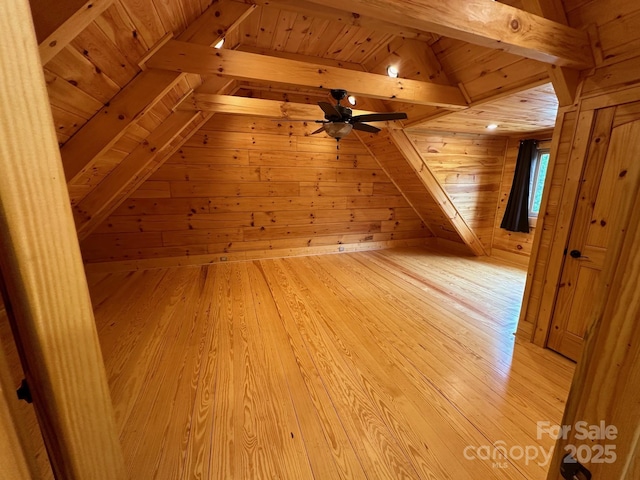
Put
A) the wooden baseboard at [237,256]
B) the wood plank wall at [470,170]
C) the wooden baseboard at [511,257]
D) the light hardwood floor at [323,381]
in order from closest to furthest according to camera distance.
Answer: the light hardwood floor at [323,381], the wooden baseboard at [237,256], the wood plank wall at [470,170], the wooden baseboard at [511,257]

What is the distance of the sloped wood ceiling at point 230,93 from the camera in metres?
1.38

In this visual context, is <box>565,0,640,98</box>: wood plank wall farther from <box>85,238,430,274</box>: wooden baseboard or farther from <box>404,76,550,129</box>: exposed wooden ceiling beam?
<box>85,238,430,274</box>: wooden baseboard

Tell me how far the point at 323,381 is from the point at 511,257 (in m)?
4.41

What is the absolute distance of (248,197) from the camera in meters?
4.23

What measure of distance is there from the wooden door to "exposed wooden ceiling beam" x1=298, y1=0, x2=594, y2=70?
463mm

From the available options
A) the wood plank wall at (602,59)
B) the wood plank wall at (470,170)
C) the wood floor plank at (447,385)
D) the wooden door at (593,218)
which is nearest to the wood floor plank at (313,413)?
the wood floor plank at (447,385)

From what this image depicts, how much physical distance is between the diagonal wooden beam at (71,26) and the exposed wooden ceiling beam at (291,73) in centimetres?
70

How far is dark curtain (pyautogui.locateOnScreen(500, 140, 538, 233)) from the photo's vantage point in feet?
13.7

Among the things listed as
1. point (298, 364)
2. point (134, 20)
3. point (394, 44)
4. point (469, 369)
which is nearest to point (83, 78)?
point (134, 20)

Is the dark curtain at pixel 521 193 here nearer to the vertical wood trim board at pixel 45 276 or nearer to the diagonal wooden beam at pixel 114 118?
the diagonal wooden beam at pixel 114 118

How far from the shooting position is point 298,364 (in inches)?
78.3

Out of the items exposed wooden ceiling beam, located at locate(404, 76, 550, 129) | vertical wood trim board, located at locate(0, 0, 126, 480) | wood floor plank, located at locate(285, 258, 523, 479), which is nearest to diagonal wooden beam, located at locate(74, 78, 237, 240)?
exposed wooden ceiling beam, located at locate(404, 76, 550, 129)

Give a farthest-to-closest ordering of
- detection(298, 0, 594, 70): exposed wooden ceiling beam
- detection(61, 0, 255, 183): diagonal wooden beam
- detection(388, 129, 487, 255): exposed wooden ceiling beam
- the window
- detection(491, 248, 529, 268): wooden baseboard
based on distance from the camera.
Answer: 1. detection(491, 248, 529, 268): wooden baseboard
2. the window
3. detection(388, 129, 487, 255): exposed wooden ceiling beam
4. detection(61, 0, 255, 183): diagonal wooden beam
5. detection(298, 0, 594, 70): exposed wooden ceiling beam

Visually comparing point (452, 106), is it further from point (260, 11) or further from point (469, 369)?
point (469, 369)
